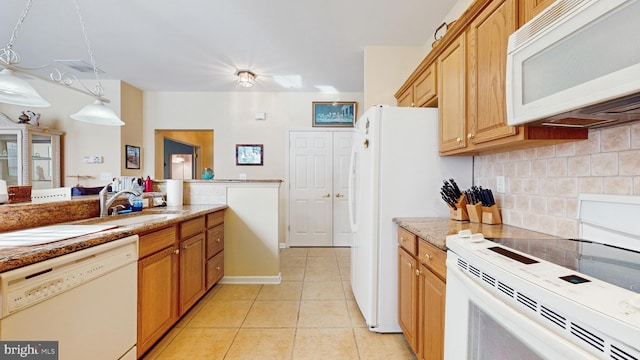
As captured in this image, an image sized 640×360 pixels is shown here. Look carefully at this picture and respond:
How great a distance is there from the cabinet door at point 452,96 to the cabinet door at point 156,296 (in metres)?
2.08

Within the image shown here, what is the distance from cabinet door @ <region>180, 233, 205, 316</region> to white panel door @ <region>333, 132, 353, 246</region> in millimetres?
2443

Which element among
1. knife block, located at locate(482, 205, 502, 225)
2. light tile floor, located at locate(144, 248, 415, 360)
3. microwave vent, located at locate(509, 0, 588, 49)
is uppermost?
microwave vent, located at locate(509, 0, 588, 49)

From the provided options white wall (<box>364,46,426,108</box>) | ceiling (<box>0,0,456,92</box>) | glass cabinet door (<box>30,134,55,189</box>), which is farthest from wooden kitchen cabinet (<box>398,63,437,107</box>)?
glass cabinet door (<box>30,134,55,189</box>)

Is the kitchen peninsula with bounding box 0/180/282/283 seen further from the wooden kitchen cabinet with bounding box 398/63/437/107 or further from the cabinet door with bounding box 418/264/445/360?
the cabinet door with bounding box 418/264/445/360

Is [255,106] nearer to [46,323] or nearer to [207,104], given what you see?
[207,104]

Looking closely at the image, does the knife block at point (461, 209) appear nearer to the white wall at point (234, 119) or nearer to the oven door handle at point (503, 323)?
the oven door handle at point (503, 323)

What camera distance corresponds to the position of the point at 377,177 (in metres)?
1.82

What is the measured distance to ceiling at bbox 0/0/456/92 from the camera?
2.22 metres

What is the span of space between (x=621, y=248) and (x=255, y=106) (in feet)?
14.3

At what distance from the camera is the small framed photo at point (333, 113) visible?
4324 millimetres

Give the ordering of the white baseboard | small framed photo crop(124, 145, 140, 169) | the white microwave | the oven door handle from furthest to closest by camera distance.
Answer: small framed photo crop(124, 145, 140, 169)
the white baseboard
the white microwave
the oven door handle

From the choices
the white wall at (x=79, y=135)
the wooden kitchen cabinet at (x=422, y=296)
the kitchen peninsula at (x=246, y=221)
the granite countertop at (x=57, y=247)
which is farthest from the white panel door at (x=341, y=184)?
the white wall at (x=79, y=135)

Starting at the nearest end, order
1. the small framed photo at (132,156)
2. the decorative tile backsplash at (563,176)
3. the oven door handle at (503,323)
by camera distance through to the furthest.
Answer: the oven door handle at (503,323)
the decorative tile backsplash at (563,176)
the small framed photo at (132,156)

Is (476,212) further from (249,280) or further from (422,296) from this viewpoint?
(249,280)
